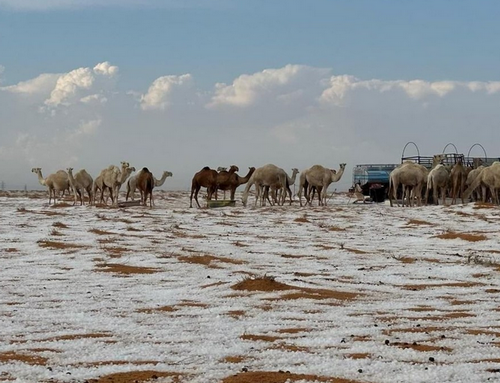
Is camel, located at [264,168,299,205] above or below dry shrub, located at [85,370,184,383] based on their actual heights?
above

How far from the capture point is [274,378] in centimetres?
502

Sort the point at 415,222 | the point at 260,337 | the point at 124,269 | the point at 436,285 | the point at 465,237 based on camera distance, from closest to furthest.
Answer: the point at 260,337, the point at 436,285, the point at 124,269, the point at 465,237, the point at 415,222

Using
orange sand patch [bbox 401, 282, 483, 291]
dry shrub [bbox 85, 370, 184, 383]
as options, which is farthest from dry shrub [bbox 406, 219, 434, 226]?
dry shrub [bbox 85, 370, 184, 383]

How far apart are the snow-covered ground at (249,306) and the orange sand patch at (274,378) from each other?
0.28ft

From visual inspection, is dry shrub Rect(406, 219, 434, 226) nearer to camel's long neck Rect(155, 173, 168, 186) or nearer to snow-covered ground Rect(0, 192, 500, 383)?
snow-covered ground Rect(0, 192, 500, 383)

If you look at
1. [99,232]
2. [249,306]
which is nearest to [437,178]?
[99,232]

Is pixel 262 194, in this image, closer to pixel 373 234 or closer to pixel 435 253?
pixel 373 234

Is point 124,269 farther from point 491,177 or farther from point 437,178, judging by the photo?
point 491,177

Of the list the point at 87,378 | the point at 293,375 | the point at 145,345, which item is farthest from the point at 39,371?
the point at 293,375

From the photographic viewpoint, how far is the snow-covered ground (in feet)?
18.1

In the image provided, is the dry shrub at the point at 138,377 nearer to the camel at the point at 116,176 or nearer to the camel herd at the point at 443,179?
the camel herd at the point at 443,179

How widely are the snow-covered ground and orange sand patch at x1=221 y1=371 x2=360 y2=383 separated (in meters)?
0.09

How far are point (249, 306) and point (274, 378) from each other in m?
3.28

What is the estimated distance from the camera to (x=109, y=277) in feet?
36.3
